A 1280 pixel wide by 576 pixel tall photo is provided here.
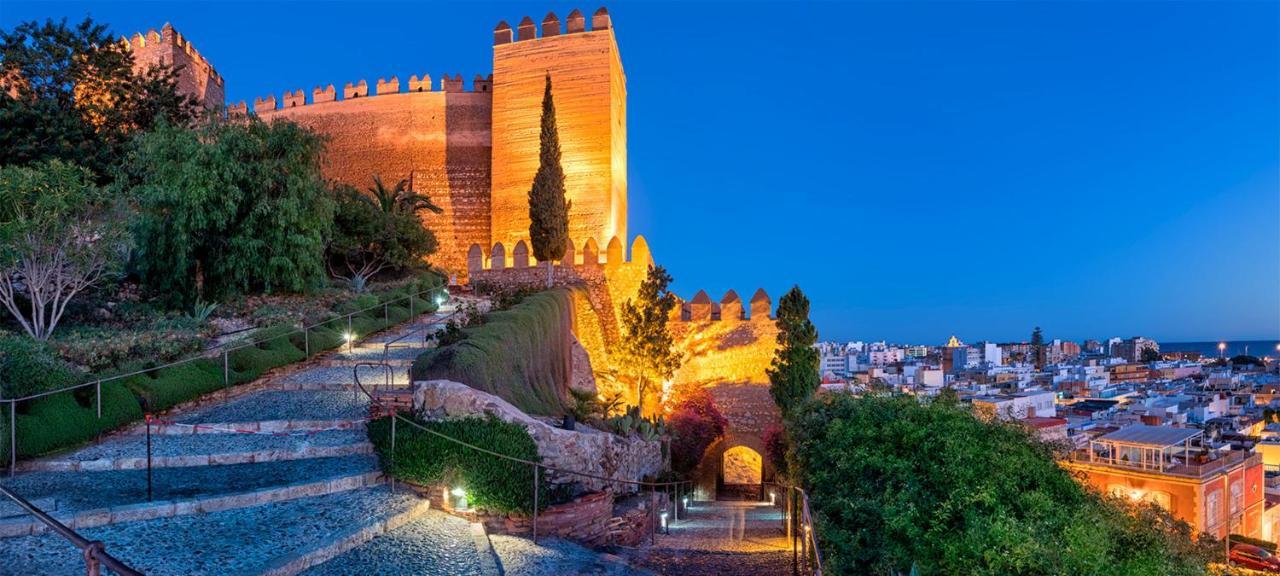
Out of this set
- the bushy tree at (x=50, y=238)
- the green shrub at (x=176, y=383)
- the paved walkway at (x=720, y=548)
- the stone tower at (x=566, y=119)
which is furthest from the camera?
the stone tower at (x=566, y=119)

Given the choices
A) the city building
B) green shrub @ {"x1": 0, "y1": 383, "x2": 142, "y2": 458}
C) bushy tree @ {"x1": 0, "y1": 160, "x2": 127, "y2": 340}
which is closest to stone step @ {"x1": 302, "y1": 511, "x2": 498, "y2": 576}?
green shrub @ {"x1": 0, "y1": 383, "x2": 142, "y2": 458}

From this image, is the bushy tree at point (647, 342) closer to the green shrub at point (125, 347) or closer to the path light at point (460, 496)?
the green shrub at point (125, 347)

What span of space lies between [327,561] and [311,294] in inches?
413

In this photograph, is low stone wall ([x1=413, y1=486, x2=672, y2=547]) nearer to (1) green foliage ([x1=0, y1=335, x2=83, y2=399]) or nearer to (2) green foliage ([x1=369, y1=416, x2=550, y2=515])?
(2) green foliage ([x1=369, y1=416, x2=550, y2=515])

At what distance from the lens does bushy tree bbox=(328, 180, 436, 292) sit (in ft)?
61.1

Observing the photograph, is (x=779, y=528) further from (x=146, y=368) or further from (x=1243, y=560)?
(x=1243, y=560)

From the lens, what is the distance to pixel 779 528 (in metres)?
10.8

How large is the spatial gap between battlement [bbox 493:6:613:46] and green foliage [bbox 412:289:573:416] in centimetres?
1226

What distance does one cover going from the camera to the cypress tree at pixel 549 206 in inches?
770

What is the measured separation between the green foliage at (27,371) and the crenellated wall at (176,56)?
73.5ft

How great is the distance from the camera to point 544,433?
7.19 meters

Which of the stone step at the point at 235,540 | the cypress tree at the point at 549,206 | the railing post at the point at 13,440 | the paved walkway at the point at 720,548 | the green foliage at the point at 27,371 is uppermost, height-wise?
the cypress tree at the point at 549,206

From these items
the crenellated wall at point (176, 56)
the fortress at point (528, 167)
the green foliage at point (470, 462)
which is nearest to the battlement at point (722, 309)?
the fortress at point (528, 167)

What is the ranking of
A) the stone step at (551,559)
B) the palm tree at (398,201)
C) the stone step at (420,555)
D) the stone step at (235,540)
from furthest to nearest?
the palm tree at (398,201) → the stone step at (551,559) → the stone step at (420,555) → the stone step at (235,540)
